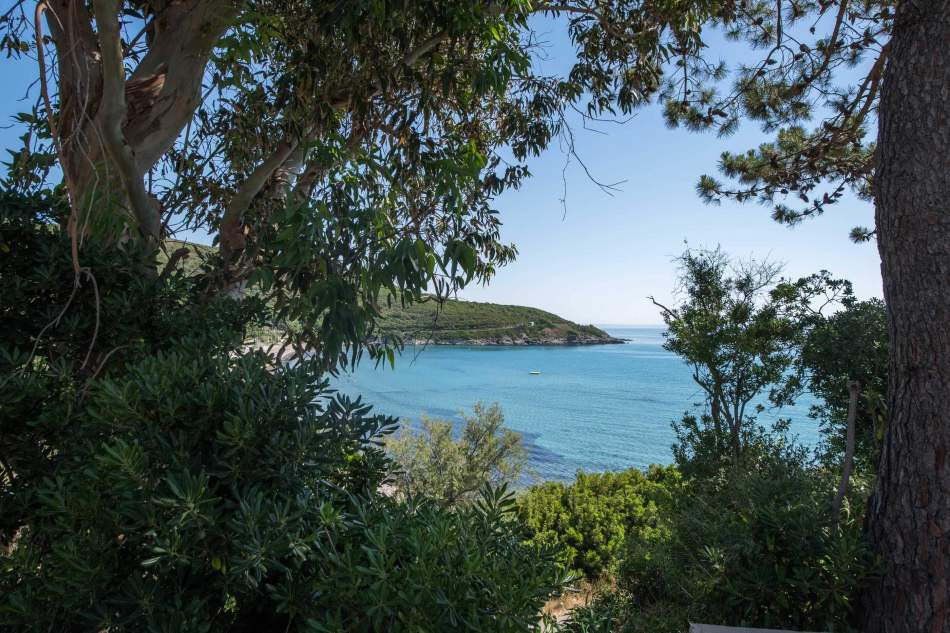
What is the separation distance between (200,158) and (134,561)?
3.80 metres

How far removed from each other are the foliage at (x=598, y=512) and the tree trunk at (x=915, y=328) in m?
3.11

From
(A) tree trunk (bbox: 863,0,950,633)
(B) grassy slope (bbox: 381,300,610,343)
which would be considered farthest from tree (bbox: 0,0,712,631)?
(B) grassy slope (bbox: 381,300,610,343)

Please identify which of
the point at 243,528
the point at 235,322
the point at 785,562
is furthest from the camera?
the point at 235,322

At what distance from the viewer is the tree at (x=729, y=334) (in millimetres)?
5719

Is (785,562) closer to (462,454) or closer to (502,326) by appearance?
(462,454)

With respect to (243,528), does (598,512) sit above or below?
below

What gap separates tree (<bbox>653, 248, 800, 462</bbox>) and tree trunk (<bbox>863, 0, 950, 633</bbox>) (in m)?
3.77

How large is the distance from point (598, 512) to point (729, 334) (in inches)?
115

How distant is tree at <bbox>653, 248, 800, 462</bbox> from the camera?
5.72m

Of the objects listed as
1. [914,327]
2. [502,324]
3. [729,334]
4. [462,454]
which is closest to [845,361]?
[729,334]

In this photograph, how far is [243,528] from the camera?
0.92m

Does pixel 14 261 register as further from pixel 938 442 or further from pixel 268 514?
pixel 938 442

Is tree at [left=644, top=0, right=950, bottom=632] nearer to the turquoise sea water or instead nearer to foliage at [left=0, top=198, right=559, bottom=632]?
foliage at [left=0, top=198, right=559, bottom=632]

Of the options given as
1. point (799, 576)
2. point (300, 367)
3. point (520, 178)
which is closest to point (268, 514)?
point (300, 367)
